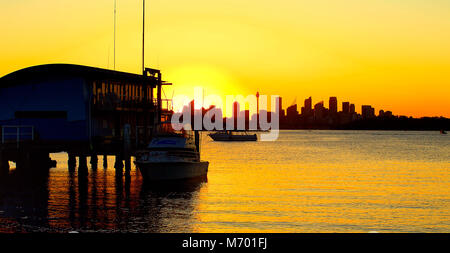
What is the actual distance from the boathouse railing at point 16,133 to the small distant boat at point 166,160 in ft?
37.5

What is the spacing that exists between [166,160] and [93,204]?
385 inches

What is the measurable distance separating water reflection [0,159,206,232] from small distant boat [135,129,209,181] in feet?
3.17

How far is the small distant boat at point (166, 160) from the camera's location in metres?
44.1

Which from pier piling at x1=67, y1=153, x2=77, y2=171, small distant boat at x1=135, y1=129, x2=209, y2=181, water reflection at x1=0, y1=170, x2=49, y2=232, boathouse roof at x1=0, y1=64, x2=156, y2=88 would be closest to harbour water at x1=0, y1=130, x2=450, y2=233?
water reflection at x1=0, y1=170, x2=49, y2=232

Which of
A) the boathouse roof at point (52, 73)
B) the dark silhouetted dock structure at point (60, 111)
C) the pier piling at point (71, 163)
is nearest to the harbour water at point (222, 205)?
the dark silhouetted dock structure at point (60, 111)

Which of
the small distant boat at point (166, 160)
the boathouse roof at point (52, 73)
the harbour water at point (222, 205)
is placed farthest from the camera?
the boathouse roof at point (52, 73)

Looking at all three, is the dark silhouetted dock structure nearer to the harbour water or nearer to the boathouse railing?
the boathouse railing

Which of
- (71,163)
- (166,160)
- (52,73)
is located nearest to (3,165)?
(52,73)

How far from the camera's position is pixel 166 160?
44.4 metres

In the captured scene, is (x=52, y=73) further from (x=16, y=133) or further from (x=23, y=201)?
(x=23, y=201)

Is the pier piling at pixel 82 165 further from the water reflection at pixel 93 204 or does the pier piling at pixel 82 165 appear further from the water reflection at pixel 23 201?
the water reflection at pixel 23 201
